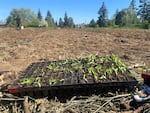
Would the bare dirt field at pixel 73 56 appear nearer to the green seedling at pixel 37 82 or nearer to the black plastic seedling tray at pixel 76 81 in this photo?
the black plastic seedling tray at pixel 76 81

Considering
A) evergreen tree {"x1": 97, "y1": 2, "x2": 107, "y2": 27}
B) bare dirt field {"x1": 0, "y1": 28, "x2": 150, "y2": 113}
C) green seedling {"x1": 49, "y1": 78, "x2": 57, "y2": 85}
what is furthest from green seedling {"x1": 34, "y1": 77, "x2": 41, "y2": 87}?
evergreen tree {"x1": 97, "y1": 2, "x2": 107, "y2": 27}

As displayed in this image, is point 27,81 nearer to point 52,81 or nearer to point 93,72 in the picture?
point 52,81

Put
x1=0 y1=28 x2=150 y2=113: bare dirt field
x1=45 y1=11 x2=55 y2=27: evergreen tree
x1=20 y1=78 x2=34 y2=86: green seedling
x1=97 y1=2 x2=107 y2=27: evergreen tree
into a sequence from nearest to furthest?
x1=0 y1=28 x2=150 y2=113: bare dirt field → x1=20 y1=78 x2=34 y2=86: green seedling → x1=97 y1=2 x2=107 y2=27: evergreen tree → x1=45 y1=11 x2=55 y2=27: evergreen tree

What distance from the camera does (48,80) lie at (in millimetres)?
5066

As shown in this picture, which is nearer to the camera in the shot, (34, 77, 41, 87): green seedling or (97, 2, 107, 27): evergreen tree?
(34, 77, 41, 87): green seedling

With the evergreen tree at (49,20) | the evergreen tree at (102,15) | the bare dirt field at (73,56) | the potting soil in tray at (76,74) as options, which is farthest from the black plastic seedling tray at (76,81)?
the evergreen tree at (49,20)

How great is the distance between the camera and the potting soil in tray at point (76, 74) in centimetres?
484

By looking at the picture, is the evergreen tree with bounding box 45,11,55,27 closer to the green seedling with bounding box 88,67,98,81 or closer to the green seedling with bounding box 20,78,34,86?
the green seedling with bounding box 88,67,98,81

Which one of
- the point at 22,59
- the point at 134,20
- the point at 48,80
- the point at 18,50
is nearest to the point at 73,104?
the point at 48,80

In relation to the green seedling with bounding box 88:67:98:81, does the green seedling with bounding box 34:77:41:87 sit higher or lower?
lower

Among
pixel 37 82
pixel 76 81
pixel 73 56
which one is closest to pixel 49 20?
pixel 73 56

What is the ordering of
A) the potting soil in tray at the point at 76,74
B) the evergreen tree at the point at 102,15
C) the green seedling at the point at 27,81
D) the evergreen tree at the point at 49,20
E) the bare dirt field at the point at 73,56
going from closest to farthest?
1. the bare dirt field at the point at 73,56
2. the potting soil in tray at the point at 76,74
3. the green seedling at the point at 27,81
4. the evergreen tree at the point at 102,15
5. the evergreen tree at the point at 49,20

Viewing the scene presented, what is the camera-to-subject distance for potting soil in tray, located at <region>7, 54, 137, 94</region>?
15.9 ft

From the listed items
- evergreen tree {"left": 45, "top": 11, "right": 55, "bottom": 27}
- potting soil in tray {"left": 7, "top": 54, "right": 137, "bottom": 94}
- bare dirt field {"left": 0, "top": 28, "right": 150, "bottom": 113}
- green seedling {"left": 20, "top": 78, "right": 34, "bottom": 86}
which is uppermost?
evergreen tree {"left": 45, "top": 11, "right": 55, "bottom": 27}
